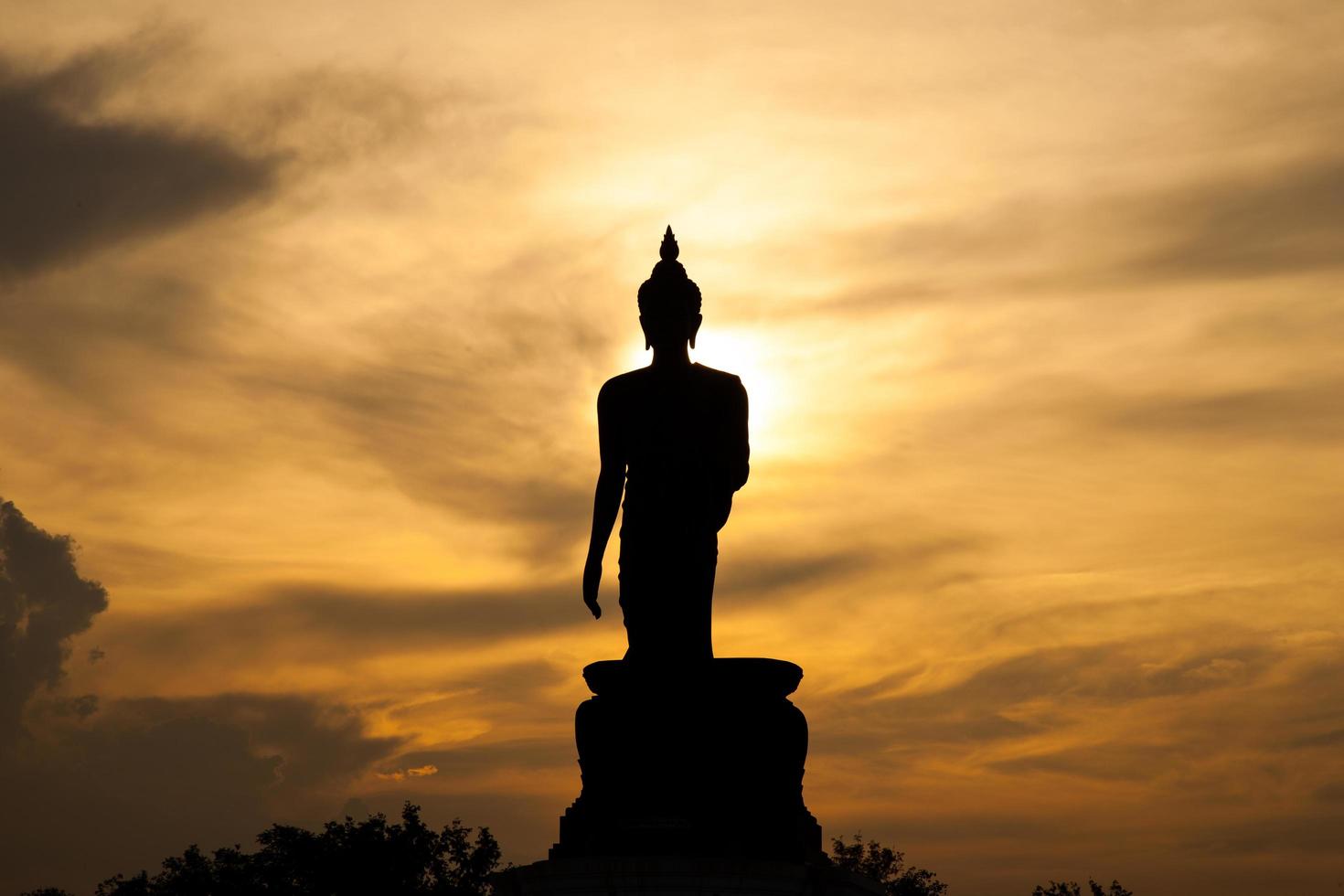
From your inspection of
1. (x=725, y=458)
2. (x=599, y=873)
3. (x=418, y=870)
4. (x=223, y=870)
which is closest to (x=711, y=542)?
(x=725, y=458)

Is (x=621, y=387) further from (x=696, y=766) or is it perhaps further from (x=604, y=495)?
(x=696, y=766)

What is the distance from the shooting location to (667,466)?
696 inches

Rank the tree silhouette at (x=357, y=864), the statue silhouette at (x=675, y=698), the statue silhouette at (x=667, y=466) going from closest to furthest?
the statue silhouette at (x=675, y=698)
the statue silhouette at (x=667, y=466)
the tree silhouette at (x=357, y=864)

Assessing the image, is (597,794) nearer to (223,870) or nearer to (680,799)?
(680,799)

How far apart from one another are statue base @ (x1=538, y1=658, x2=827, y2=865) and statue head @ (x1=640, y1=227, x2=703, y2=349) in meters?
3.07

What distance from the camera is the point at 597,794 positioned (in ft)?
54.1

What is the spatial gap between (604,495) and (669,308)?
5.94 feet

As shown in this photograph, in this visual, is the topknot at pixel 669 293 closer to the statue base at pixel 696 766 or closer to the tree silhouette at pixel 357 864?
the statue base at pixel 696 766

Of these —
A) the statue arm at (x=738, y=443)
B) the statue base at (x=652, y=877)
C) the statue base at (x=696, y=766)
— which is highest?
the statue arm at (x=738, y=443)

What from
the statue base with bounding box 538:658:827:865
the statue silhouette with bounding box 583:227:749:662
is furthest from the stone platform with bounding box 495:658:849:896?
the statue silhouette with bounding box 583:227:749:662

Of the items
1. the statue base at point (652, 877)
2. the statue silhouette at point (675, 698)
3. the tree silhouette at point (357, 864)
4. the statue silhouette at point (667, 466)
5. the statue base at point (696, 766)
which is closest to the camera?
the statue base at point (652, 877)

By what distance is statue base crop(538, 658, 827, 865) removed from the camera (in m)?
16.0

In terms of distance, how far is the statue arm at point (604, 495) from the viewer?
1788 cm

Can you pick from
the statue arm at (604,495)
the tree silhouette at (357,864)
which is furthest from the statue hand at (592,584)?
the tree silhouette at (357,864)
